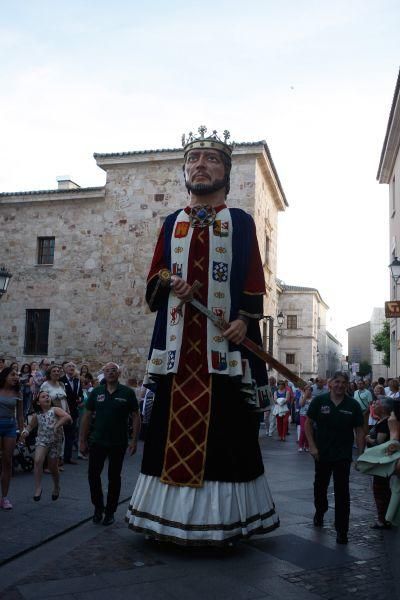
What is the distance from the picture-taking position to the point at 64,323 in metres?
23.8

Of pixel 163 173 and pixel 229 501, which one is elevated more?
pixel 163 173

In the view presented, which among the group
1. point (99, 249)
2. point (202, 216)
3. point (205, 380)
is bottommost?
point (205, 380)

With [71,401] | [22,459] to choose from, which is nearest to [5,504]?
[22,459]

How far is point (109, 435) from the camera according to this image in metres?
6.63

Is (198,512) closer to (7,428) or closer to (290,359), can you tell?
(7,428)

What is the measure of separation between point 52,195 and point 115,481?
63.0 ft

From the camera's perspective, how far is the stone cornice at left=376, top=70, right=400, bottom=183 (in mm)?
18781

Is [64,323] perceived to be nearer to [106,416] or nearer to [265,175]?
[265,175]

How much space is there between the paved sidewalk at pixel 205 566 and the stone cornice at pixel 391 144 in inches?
587

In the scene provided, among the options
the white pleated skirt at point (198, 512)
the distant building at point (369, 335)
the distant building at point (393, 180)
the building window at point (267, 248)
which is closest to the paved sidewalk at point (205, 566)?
the white pleated skirt at point (198, 512)

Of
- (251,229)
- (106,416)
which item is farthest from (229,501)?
(251,229)

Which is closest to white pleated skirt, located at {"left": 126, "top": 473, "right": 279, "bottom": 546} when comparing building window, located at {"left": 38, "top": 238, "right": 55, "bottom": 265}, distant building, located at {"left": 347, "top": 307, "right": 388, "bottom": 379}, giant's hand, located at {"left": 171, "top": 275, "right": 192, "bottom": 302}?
giant's hand, located at {"left": 171, "top": 275, "right": 192, "bottom": 302}

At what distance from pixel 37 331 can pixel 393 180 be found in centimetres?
1461

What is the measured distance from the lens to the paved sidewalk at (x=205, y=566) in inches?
177
